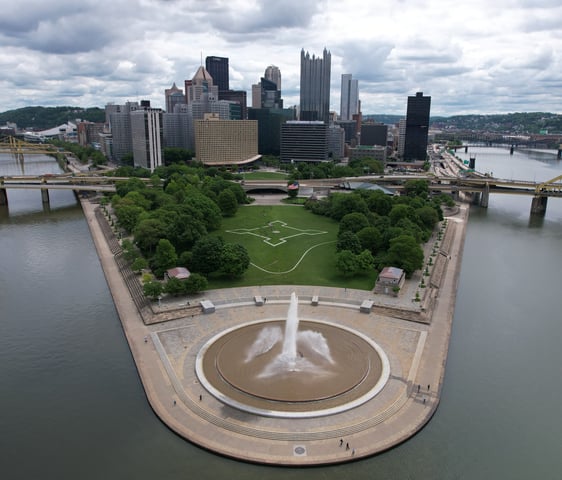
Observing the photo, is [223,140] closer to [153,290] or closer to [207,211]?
[207,211]

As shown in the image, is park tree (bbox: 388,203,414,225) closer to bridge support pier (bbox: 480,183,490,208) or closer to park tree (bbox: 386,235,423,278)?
park tree (bbox: 386,235,423,278)

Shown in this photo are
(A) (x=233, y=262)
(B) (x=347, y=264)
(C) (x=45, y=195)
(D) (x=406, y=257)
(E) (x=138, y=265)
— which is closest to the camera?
(A) (x=233, y=262)

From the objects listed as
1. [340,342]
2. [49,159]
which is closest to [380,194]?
[340,342]

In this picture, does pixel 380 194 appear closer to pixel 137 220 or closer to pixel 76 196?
pixel 137 220

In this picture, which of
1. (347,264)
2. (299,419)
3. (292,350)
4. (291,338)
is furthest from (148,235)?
(299,419)

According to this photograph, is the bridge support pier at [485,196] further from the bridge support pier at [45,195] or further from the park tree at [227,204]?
the bridge support pier at [45,195]

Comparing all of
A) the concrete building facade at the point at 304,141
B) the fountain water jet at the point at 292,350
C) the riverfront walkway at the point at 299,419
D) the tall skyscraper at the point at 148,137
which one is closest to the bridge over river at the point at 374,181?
the tall skyscraper at the point at 148,137
